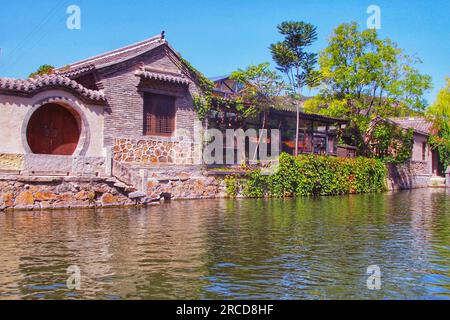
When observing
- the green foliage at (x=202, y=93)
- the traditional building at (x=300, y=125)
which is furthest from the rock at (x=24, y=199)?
the traditional building at (x=300, y=125)

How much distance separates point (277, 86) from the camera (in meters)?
24.8

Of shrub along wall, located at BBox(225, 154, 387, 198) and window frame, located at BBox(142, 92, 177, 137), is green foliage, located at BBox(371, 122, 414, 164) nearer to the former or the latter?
shrub along wall, located at BBox(225, 154, 387, 198)

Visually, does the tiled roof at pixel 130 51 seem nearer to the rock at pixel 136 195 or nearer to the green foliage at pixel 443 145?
the rock at pixel 136 195

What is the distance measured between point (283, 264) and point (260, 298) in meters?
1.90

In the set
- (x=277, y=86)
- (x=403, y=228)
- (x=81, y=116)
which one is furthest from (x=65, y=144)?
(x=403, y=228)

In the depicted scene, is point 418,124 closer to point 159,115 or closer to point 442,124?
point 442,124

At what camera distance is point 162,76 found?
808 inches

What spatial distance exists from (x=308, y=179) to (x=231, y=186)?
436cm

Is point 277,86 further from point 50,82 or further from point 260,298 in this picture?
point 260,298

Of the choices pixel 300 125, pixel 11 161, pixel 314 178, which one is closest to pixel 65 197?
pixel 11 161

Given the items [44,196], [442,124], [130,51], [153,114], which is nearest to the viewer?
[44,196]

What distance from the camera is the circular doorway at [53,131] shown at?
706 inches

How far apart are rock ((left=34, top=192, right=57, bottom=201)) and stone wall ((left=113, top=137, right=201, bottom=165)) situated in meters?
3.90

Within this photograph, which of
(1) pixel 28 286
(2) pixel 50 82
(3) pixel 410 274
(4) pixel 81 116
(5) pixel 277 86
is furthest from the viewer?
(5) pixel 277 86
